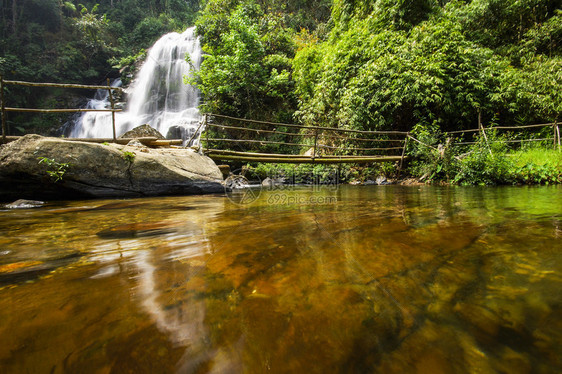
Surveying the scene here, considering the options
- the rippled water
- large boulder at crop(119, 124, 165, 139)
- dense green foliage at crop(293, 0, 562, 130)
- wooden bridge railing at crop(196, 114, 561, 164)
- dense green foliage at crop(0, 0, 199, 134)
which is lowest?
the rippled water

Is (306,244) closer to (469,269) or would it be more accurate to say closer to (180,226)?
(469,269)

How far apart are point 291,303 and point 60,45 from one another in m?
25.0

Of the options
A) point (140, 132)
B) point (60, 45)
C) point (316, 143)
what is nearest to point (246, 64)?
point (140, 132)

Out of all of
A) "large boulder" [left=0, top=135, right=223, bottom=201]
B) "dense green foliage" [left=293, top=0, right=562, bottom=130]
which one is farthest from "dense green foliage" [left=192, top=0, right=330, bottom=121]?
"large boulder" [left=0, top=135, right=223, bottom=201]

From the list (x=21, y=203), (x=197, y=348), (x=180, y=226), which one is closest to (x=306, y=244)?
(x=197, y=348)

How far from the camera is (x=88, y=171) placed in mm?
3533

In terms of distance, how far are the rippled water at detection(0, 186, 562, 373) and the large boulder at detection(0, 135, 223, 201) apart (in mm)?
2659

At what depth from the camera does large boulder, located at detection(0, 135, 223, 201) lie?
328 cm

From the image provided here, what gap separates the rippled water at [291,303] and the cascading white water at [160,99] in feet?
33.8

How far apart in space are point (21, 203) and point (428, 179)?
845cm

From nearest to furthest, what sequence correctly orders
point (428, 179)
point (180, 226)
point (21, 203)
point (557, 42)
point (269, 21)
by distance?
1. point (180, 226)
2. point (21, 203)
3. point (428, 179)
4. point (557, 42)
5. point (269, 21)

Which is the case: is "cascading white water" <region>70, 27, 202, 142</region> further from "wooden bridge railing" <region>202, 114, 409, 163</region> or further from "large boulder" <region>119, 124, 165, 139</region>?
"large boulder" <region>119, 124, 165, 139</region>

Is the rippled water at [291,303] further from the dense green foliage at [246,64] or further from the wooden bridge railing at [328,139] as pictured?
the dense green foliage at [246,64]

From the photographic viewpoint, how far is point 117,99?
1405cm
